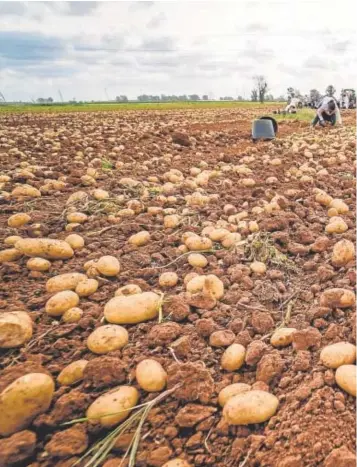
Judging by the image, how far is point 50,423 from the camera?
46.7 inches

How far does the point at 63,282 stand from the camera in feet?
6.07

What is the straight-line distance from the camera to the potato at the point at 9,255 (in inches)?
83.4

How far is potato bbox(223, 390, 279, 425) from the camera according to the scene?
1132mm

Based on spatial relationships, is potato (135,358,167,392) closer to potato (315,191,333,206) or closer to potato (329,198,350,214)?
potato (329,198,350,214)

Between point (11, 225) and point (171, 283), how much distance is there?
135 centimetres

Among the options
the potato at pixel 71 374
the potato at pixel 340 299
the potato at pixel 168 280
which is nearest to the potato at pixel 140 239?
the potato at pixel 168 280

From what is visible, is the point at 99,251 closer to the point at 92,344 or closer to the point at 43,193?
the point at 92,344

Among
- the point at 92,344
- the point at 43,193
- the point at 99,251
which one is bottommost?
the point at 92,344

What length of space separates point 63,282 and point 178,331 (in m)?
0.69

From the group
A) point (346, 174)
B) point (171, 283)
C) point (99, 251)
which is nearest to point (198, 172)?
point (346, 174)

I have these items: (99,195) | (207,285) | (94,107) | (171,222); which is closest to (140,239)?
(171,222)

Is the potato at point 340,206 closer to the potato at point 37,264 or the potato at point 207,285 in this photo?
the potato at point 207,285

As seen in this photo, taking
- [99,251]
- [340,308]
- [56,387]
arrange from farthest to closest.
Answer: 1. [99,251]
2. [340,308]
3. [56,387]

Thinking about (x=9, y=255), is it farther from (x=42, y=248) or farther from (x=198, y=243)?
(x=198, y=243)
